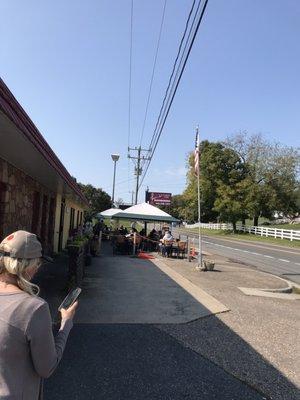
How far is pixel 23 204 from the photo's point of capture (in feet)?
39.1

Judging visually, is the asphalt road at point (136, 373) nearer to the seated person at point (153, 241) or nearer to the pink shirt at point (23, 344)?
the pink shirt at point (23, 344)

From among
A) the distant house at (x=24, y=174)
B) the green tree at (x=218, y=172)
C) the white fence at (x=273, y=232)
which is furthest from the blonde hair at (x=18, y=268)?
the green tree at (x=218, y=172)

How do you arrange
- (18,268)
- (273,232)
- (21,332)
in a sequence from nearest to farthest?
(21,332)
(18,268)
(273,232)

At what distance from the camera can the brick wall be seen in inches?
384

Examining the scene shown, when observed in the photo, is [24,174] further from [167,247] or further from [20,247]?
[167,247]

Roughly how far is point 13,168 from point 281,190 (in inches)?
2322

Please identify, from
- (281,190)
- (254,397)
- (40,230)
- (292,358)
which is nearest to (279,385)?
(254,397)

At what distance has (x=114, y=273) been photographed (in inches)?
571

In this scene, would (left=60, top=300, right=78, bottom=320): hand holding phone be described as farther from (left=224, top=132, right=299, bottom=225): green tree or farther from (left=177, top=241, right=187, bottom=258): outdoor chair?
(left=224, top=132, right=299, bottom=225): green tree

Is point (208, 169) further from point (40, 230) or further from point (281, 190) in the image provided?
point (40, 230)

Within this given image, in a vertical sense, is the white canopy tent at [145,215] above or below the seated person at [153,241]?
above

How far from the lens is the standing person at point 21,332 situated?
238 cm

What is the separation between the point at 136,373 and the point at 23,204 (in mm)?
7041

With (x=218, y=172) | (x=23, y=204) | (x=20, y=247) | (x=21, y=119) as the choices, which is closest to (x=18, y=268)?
(x=20, y=247)
